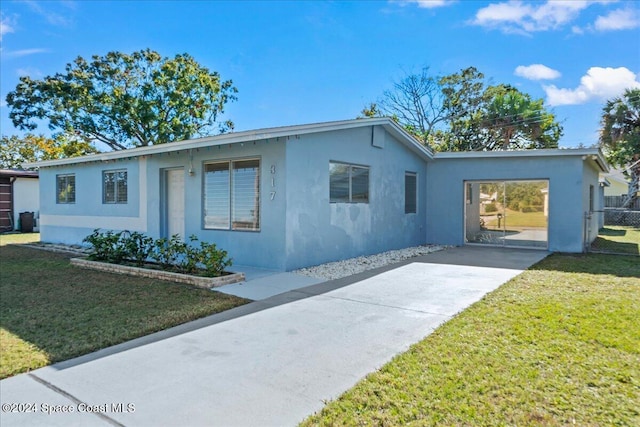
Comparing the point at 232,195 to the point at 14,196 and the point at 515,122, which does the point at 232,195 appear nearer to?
the point at 14,196

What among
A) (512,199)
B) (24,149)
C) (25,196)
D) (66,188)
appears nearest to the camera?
(512,199)

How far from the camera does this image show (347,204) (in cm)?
981

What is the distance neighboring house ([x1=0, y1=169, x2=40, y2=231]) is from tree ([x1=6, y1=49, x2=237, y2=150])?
6.28 meters

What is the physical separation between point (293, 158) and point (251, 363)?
17.0 ft

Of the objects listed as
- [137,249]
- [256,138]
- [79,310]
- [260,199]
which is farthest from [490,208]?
[79,310]

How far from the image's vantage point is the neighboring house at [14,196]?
19.2m

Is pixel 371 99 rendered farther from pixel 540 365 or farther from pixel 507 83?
pixel 540 365

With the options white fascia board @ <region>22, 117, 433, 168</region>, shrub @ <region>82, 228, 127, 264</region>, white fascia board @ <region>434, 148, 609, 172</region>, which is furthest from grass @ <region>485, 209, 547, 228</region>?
shrub @ <region>82, 228, 127, 264</region>

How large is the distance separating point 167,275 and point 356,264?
418 cm

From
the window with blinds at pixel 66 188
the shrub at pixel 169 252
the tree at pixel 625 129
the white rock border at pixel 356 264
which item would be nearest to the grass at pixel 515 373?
the white rock border at pixel 356 264

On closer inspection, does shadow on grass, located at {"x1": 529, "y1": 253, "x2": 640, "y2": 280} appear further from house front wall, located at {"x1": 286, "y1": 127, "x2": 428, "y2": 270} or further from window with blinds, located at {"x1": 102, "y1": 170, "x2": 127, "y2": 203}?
window with blinds, located at {"x1": 102, "y1": 170, "x2": 127, "y2": 203}

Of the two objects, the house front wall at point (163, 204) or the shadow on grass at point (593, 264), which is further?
the house front wall at point (163, 204)

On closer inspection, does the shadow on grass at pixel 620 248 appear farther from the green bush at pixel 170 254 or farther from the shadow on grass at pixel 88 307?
the shadow on grass at pixel 88 307

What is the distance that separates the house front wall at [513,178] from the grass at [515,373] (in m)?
6.44
